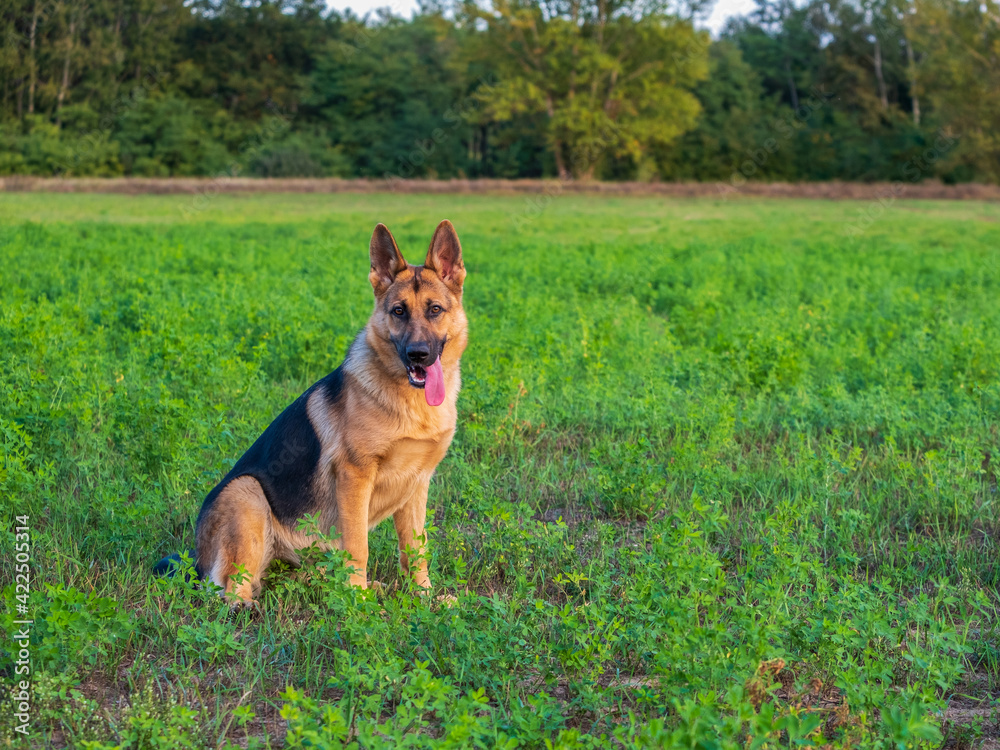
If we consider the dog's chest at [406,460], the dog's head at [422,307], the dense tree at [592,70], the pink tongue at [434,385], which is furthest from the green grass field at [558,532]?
the dense tree at [592,70]

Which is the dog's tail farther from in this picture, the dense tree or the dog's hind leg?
the dense tree

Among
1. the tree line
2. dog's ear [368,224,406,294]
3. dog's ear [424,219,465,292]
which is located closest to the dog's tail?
dog's ear [368,224,406,294]

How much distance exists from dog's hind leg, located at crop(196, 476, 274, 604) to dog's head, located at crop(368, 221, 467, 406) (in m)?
0.95

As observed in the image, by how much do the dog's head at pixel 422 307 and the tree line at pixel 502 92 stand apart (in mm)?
51279

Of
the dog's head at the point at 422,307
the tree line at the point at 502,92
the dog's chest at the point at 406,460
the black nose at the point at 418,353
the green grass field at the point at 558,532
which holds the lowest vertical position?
the green grass field at the point at 558,532

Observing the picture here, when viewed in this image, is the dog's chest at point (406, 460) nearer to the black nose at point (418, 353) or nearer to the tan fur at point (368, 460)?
the tan fur at point (368, 460)

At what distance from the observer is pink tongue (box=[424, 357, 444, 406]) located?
409cm

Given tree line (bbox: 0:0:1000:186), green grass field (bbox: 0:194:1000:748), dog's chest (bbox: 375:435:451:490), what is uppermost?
tree line (bbox: 0:0:1000:186)

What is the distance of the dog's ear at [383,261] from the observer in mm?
4371

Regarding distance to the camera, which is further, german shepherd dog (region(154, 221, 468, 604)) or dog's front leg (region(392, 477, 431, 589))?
dog's front leg (region(392, 477, 431, 589))

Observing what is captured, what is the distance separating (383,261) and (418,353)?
2.19 feet

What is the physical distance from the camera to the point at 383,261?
A: 4.45 meters

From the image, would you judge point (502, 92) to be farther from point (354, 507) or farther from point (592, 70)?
point (354, 507)

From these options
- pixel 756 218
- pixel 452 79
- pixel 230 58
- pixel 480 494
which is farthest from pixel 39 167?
pixel 480 494
